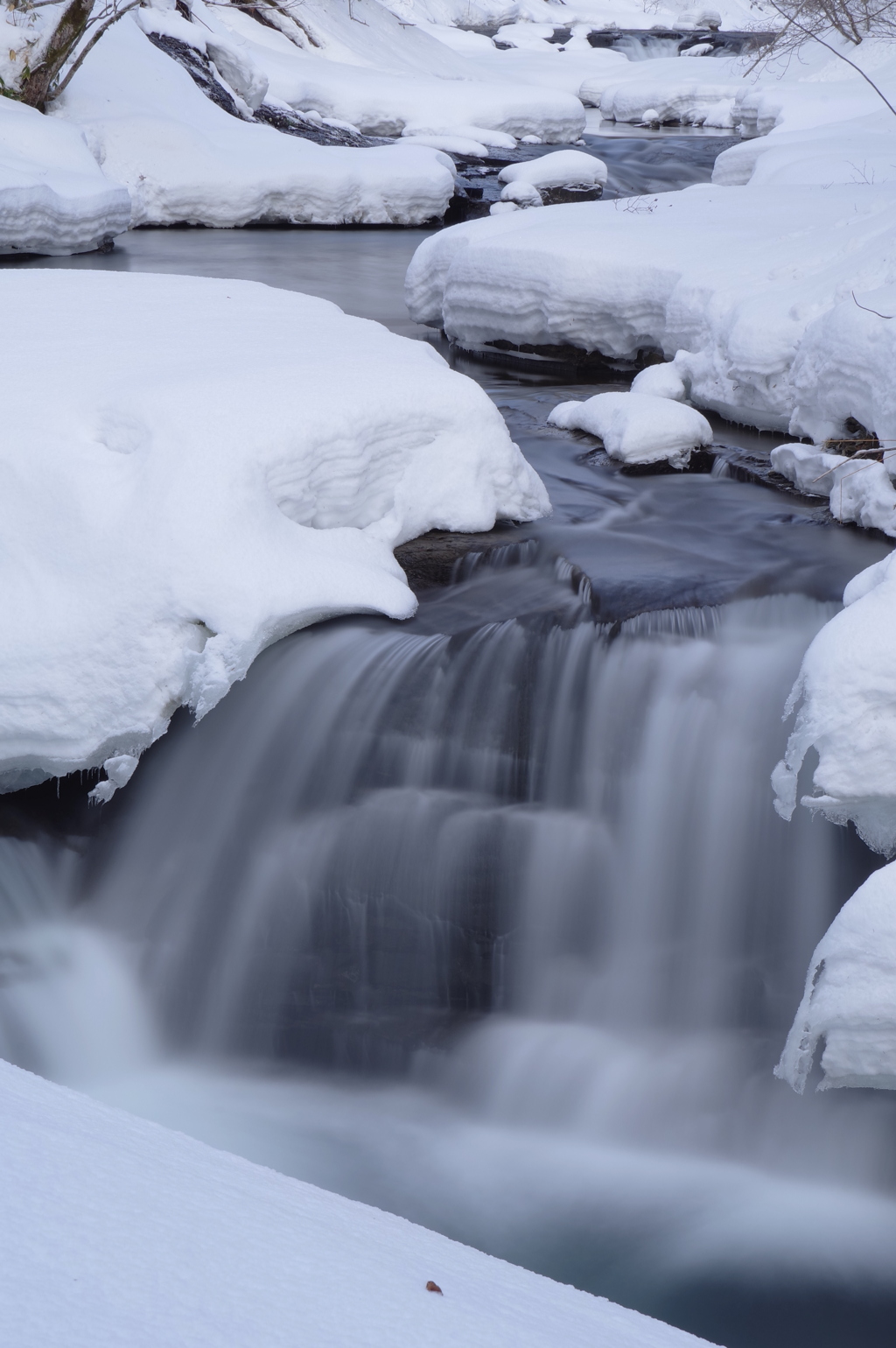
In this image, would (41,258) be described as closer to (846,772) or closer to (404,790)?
(404,790)

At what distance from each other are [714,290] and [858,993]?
165 inches

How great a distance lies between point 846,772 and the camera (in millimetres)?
2535

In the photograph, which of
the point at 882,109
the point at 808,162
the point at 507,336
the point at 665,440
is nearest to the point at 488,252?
the point at 507,336

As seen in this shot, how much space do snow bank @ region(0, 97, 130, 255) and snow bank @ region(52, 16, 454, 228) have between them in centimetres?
108

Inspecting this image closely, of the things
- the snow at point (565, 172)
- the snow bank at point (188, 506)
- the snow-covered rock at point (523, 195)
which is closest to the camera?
the snow bank at point (188, 506)

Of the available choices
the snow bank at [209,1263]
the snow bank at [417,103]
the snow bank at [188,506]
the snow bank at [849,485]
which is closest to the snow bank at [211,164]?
the snow bank at [417,103]

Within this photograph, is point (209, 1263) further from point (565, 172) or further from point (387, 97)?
point (387, 97)

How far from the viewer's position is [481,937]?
9.76 feet

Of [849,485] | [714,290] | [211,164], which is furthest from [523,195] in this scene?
[849,485]

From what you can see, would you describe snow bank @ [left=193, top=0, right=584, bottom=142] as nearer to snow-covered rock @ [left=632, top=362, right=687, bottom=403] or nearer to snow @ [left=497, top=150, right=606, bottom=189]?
snow @ [left=497, top=150, right=606, bottom=189]

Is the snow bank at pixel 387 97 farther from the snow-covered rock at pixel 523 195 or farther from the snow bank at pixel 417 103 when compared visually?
the snow-covered rock at pixel 523 195

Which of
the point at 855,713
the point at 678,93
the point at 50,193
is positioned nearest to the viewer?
the point at 855,713

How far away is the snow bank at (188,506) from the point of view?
2848 mm

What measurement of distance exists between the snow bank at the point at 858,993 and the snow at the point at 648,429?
9.37ft
